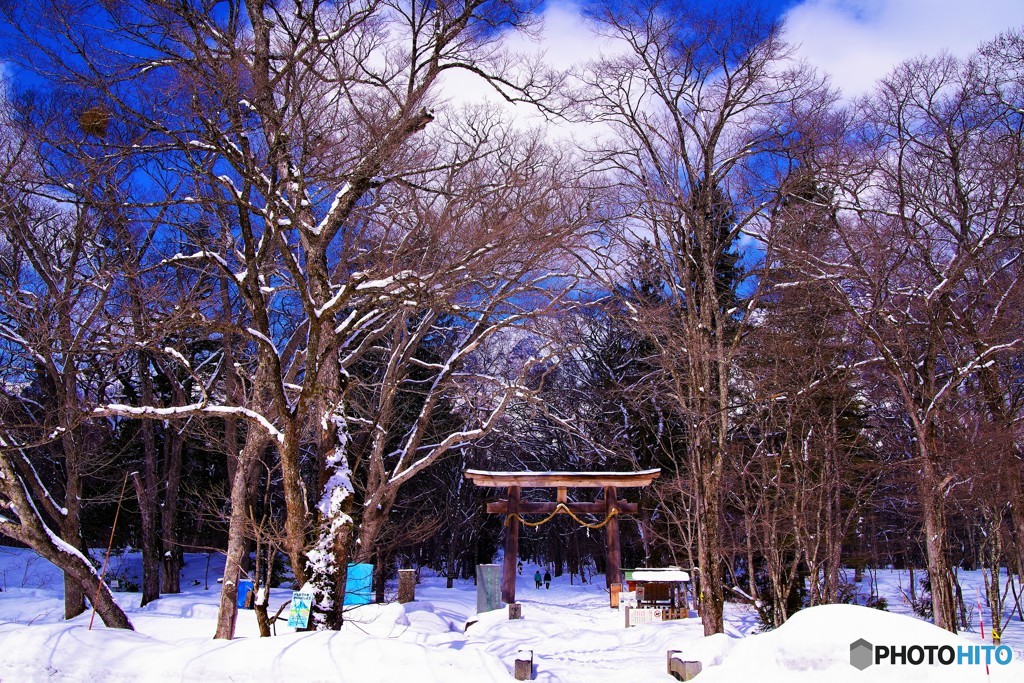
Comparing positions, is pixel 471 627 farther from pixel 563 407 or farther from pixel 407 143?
pixel 563 407

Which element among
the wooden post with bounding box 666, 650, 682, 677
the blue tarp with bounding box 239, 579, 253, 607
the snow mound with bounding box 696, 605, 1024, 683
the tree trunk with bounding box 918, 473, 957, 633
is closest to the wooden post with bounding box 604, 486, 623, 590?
the tree trunk with bounding box 918, 473, 957, 633

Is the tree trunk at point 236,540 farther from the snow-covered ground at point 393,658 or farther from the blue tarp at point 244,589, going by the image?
the blue tarp at point 244,589

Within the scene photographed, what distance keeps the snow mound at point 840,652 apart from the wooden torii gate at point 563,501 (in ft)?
43.6

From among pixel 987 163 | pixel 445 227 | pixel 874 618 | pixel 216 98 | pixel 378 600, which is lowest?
pixel 378 600

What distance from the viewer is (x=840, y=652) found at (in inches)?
187

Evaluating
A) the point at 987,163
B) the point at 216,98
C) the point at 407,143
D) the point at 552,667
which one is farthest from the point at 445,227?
the point at 987,163

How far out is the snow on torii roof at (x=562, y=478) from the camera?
18.5 meters

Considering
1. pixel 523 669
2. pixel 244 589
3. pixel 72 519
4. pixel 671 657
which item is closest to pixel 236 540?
pixel 72 519

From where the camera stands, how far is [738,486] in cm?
1700

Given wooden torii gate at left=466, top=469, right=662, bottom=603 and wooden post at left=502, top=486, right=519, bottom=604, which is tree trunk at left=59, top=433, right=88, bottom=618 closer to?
wooden torii gate at left=466, top=469, right=662, bottom=603

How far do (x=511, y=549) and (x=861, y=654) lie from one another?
14736mm

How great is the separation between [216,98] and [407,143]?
2106 mm

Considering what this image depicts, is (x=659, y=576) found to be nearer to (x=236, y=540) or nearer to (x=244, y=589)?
(x=236, y=540)

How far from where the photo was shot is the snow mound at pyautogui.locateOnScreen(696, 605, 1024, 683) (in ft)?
14.9
